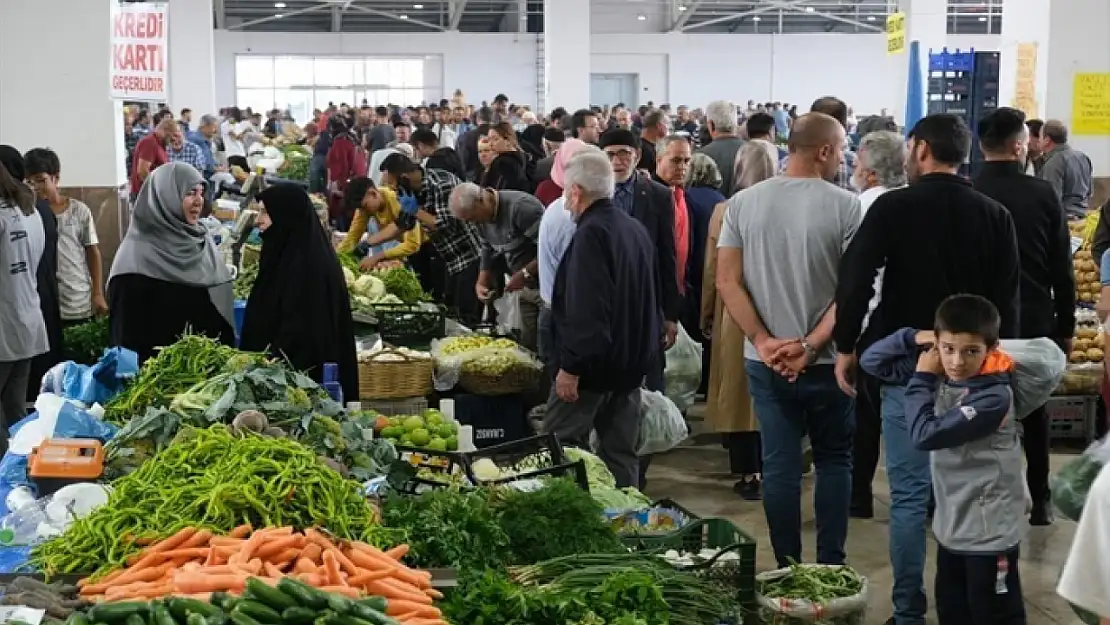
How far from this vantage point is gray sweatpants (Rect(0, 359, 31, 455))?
6531mm

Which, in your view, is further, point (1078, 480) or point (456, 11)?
point (456, 11)

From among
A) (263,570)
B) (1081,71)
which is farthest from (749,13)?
(263,570)

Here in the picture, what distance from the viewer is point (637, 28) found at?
4003 cm

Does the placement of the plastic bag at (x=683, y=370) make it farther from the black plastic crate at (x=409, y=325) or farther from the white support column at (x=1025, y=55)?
the white support column at (x=1025, y=55)

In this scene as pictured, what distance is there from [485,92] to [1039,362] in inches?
1404

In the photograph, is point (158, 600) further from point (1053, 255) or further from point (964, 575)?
point (1053, 255)

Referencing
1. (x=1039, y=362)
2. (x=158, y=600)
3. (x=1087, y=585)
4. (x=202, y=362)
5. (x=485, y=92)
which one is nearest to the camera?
(x=1087, y=585)

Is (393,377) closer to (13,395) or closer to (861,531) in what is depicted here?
(13,395)

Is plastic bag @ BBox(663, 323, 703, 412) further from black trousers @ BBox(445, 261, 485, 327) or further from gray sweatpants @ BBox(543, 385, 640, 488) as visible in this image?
black trousers @ BBox(445, 261, 485, 327)

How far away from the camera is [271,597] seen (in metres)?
2.75

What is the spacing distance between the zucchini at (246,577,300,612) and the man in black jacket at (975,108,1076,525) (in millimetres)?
3792

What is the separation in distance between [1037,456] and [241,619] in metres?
4.73

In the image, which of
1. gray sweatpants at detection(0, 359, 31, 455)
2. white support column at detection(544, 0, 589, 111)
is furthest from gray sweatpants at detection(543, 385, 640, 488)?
white support column at detection(544, 0, 589, 111)

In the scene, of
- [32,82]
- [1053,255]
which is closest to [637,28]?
[32,82]
